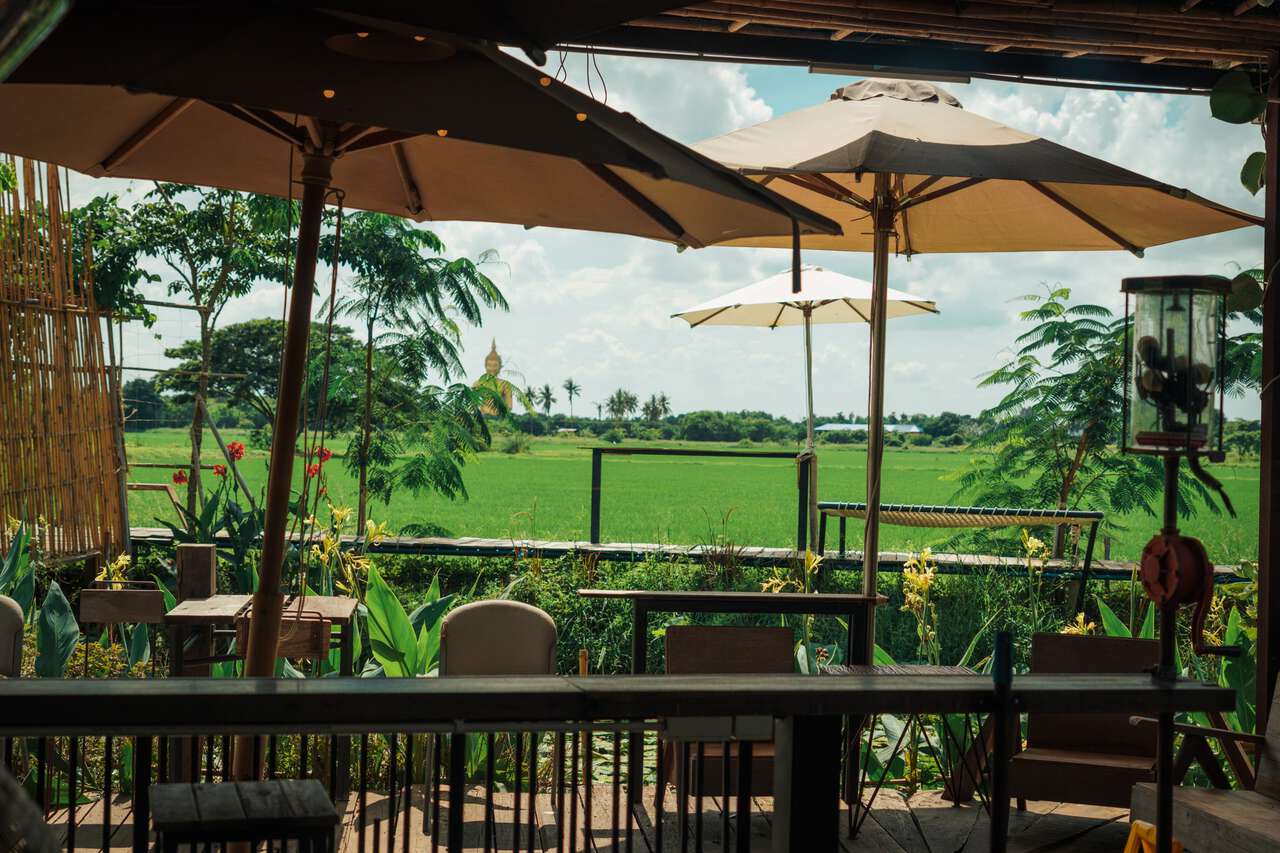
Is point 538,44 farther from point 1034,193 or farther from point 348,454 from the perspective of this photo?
point 348,454

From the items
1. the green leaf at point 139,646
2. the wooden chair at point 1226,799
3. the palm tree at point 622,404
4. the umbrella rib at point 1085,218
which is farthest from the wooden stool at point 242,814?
the palm tree at point 622,404

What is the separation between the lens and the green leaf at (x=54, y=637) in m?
4.32

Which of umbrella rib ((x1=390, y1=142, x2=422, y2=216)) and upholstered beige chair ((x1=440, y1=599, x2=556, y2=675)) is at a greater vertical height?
umbrella rib ((x1=390, y1=142, x2=422, y2=216))

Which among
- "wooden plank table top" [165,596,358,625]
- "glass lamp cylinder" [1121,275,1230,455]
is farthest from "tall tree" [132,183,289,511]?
"glass lamp cylinder" [1121,275,1230,455]

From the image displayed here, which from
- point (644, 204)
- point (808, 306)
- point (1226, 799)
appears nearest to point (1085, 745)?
point (1226, 799)

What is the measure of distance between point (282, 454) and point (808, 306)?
5.40 metres

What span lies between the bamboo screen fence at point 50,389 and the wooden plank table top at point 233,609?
2.39 metres

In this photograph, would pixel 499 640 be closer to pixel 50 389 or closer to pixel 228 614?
pixel 228 614

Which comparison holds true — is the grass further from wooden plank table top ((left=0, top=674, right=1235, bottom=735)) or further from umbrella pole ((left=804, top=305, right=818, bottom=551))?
wooden plank table top ((left=0, top=674, right=1235, bottom=735))

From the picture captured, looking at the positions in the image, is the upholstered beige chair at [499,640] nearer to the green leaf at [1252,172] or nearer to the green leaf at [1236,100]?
A: the green leaf at [1236,100]

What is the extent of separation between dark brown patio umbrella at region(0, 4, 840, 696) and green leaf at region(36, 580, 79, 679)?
1.80 meters

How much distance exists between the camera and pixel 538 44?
92.7 inches

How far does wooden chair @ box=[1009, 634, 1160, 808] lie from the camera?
3947 mm

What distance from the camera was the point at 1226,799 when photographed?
3.45m
